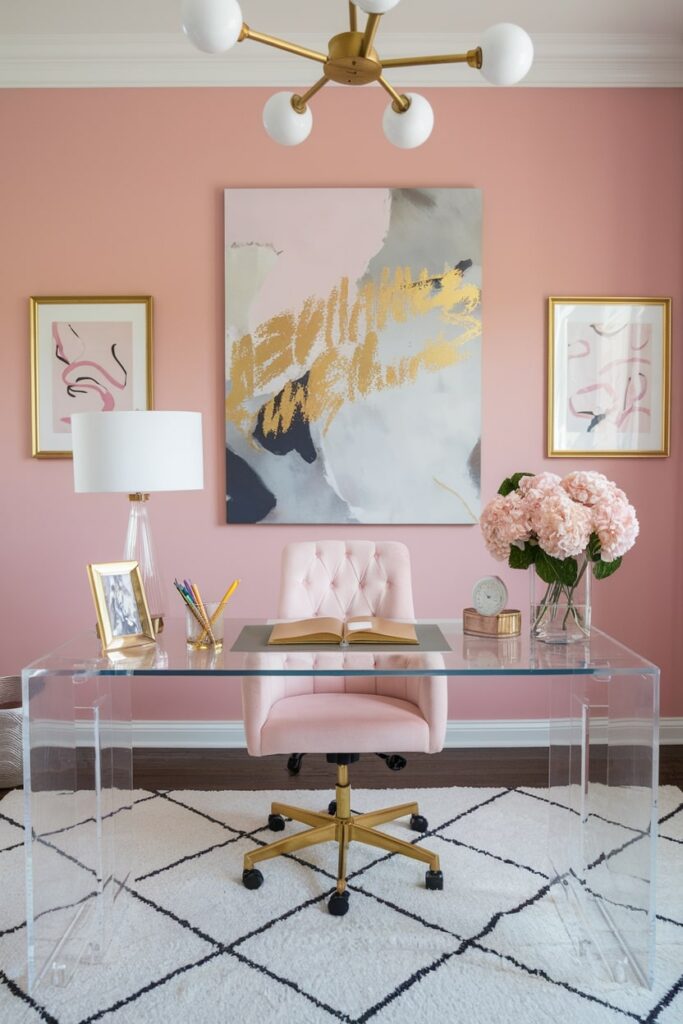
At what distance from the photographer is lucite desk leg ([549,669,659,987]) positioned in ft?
6.20

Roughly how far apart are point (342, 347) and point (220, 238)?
0.75 m

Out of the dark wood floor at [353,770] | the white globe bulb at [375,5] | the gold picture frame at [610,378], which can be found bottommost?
the dark wood floor at [353,770]

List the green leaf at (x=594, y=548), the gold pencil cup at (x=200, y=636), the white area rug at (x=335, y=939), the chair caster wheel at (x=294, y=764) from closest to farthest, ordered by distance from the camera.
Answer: the white area rug at (x=335, y=939)
the green leaf at (x=594, y=548)
the gold pencil cup at (x=200, y=636)
the chair caster wheel at (x=294, y=764)

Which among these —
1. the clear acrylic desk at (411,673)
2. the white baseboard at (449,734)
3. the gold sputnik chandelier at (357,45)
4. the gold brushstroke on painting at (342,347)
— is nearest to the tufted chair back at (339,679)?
the clear acrylic desk at (411,673)

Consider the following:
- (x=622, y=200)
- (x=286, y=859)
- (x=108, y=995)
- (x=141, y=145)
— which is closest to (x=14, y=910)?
(x=108, y=995)

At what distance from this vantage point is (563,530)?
6.29 feet

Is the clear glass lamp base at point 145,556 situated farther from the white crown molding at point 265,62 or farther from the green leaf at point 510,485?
the white crown molding at point 265,62

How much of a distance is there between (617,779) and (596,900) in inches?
14.1

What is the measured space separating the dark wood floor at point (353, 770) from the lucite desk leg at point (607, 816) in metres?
0.86

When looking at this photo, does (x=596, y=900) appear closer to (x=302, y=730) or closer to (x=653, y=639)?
(x=302, y=730)

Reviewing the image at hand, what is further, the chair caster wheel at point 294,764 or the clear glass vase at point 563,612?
the chair caster wheel at point 294,764

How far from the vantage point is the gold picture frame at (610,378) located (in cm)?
348

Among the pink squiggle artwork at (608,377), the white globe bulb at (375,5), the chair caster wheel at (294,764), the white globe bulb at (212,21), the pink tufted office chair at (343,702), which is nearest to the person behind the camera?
the white globe bulb at (375,5)

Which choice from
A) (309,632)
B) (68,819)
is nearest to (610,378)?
(309,632)
